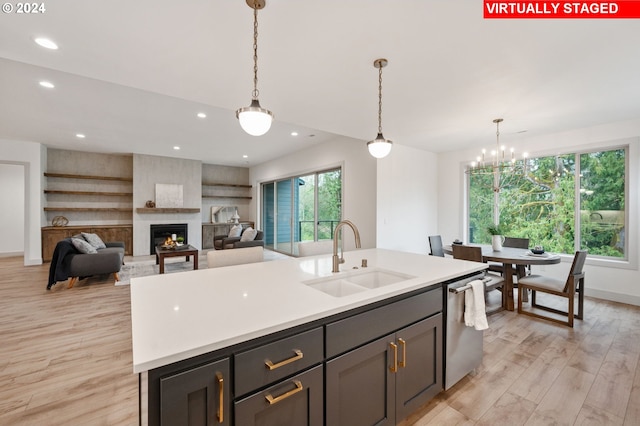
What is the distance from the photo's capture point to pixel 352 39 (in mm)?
1973

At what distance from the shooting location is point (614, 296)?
3.81m

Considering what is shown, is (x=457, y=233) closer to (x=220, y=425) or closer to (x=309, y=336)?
(x=309, y=336)

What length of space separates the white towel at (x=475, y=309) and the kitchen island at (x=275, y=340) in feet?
0.43

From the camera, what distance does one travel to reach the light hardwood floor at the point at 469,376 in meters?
1.71

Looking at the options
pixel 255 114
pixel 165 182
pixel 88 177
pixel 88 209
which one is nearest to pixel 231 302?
pixel 255 114

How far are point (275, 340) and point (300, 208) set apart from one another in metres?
6.12

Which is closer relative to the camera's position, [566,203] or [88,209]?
[566,203]

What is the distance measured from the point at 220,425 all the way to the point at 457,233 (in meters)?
5.72

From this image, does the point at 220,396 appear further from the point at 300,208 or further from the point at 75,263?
the point at 300,208

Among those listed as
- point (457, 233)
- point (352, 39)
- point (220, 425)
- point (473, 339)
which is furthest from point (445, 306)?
point (457, 233)

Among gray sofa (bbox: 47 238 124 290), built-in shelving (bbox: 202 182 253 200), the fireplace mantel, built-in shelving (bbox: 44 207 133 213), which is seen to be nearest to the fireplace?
the fireplace mantel

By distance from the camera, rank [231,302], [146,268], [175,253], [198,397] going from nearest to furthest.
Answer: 1. [198,397]
2. [231,302]
3. [175,253]
4. [146,268]

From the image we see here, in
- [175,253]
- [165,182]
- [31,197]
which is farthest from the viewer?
[165,182]

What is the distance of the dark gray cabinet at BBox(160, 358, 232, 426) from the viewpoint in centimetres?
82
